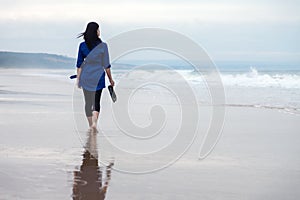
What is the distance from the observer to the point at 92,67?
9969 millimetres

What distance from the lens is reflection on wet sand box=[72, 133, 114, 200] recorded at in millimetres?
5090

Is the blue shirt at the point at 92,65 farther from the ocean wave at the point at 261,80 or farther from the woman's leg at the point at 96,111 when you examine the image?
the ocean wave at the point at 261,80

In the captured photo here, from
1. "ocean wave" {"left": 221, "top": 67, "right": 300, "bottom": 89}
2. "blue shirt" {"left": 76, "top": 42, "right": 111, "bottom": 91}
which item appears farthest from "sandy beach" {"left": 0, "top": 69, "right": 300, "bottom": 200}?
"ocean wave" {"left": 221, "top": 67, "right": 300, "bottom": 89}

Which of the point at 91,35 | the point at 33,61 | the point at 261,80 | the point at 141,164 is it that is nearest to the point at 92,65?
the point at 91,35

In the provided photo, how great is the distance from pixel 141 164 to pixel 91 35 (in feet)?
11.7

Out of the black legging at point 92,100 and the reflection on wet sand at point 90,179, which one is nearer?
the reflection on wet sand at point 90,179

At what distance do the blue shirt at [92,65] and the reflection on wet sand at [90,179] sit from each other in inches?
105

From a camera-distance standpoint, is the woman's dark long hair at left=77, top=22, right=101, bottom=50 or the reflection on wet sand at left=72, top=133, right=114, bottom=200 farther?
the woman's dark long hair at left=77, top=22, right=101, bottom=50

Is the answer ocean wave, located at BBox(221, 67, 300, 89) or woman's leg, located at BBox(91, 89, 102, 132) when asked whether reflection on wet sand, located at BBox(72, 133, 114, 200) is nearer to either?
woman's leg, located at BBox(91, 89, 102, 132)

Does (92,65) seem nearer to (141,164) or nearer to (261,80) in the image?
(141,164)

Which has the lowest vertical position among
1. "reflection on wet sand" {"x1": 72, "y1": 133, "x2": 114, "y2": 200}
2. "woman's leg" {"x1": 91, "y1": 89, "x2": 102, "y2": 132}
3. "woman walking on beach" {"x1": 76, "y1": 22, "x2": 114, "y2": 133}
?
"reflection on wet sand" {"x1": 72, "y1": 133, "x2": 114, "y2": 200}

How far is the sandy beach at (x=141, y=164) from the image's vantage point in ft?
17.3

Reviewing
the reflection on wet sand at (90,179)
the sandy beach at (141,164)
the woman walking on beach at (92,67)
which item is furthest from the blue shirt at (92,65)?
the reflection on wet sand at (90,179)

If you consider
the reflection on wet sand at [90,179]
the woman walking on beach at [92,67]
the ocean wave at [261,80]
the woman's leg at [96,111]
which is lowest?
the reflection on wet sand at [90,179]
